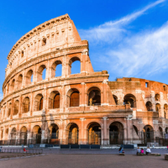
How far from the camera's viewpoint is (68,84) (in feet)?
82.5

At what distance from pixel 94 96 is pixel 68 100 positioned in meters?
4.31

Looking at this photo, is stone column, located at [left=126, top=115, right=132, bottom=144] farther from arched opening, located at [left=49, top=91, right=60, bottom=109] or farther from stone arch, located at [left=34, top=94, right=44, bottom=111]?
stone arch, located at [left=34, top=94, right=44, bottom=111]

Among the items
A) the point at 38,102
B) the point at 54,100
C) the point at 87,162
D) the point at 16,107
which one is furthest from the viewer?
the point at 16,107

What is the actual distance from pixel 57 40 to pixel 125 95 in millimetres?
13691

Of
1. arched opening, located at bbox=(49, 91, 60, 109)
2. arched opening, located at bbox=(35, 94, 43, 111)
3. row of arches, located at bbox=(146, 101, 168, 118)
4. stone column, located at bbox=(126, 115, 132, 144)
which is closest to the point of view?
stone column, located at bbox=(126, 115, 132, 144)

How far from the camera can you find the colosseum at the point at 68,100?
23.0 meters

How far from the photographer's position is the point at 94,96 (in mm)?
27219

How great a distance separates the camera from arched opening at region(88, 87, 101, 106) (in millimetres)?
25156

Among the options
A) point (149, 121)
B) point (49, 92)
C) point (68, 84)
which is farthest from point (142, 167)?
point (149, 121)

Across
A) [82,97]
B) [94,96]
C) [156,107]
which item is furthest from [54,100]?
[156,107]

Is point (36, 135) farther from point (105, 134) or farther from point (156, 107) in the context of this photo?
point (156, 107)

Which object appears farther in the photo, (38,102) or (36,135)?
(38,102)

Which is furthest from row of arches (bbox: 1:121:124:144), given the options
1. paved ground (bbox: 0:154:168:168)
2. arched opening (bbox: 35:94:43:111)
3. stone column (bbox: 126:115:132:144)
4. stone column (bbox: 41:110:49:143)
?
paved ground (bbox: 0:154:168:168)

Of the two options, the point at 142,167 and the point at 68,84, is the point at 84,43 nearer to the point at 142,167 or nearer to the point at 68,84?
the point at 68,84
